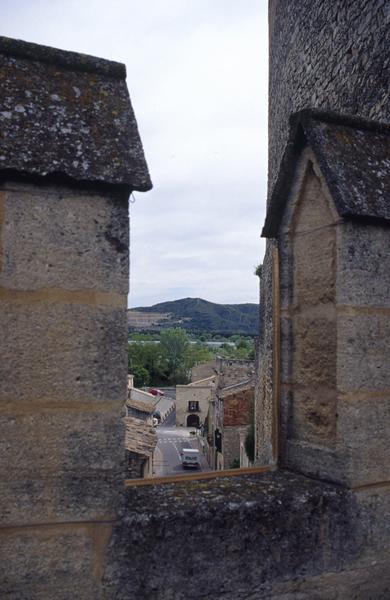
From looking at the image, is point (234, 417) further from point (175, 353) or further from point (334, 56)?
point (175, 353)

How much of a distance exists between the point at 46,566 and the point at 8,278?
118cm

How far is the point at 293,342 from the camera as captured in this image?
3.01 metres

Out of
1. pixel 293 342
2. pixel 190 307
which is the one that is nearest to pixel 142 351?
pixel 293 342

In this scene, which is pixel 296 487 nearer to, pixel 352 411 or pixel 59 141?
pixel 352 411

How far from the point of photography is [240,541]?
235 centimetres

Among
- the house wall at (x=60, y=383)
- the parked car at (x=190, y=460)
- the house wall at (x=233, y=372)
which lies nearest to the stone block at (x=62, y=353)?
the house wall at (x=60, y=383)

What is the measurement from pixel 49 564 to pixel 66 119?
6.23ft

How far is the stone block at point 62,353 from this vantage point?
82.6 inches

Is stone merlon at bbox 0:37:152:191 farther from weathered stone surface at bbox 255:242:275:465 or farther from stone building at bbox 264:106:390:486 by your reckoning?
weathered stone surface at bbox 255:242:275:465

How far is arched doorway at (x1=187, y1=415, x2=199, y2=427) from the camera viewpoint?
4683cm

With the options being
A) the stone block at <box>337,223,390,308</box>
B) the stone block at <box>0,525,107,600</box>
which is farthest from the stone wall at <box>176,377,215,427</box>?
the stone block at <box>0,525,107,600</box>

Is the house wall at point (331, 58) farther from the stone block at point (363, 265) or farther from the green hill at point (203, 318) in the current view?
the green hill at point (203, 318)

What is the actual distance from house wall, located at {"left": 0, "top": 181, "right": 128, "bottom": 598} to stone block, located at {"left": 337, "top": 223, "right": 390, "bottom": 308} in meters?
1.11

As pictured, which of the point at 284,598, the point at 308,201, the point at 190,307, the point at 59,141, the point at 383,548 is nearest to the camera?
the point at 59,141
